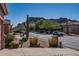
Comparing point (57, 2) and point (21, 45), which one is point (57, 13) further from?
point (21, 45)

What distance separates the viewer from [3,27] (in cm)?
990

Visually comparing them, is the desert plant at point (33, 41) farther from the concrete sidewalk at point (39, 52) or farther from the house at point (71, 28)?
the house at point (71, 28)

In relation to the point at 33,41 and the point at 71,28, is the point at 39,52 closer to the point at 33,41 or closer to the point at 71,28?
the point at 33,41

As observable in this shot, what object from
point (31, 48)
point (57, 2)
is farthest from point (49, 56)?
point (57, 2)

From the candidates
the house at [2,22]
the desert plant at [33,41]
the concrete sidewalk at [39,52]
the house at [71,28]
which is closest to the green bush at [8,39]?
the house at [2,22]

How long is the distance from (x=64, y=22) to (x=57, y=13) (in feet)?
1.00

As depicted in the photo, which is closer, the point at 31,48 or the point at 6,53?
the point at 6,53

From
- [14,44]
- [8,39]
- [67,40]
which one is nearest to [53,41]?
[67,40]

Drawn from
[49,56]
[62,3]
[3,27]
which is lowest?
[49,56]

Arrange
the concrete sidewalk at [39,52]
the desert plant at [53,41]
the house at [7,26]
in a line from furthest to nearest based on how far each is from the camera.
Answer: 1. the desert plant at [53,41]
2. the house at [7,26]
3. the concrete sidewalk at [39,52]

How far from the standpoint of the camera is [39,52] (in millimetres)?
9211

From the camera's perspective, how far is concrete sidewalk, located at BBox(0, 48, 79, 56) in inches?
357

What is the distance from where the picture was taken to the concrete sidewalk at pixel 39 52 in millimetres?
9062

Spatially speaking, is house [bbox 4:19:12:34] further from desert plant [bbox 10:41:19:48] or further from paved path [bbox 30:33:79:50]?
paved path [bbox 30:33:79:50]
